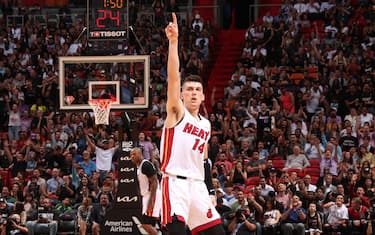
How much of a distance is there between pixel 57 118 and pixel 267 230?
315 inches

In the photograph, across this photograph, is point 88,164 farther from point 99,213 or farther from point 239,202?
point 239,202

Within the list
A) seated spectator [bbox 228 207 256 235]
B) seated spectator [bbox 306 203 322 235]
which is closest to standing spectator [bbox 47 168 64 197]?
seated spectator [bbox 228 207 256 235]

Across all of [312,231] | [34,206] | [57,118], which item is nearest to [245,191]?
[312,231]

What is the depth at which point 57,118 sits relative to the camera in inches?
953

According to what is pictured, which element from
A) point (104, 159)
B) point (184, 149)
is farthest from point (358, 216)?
point (184, 149)

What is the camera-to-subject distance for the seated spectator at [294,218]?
18.2 m

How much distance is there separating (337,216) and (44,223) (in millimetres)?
5908

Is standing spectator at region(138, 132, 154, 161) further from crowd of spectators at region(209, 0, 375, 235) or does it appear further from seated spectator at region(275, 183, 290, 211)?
seated spectator at region(275, 183, 290, 211)

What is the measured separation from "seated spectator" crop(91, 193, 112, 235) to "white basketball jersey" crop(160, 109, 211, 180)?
30.6ft

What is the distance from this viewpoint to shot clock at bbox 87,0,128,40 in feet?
61.8

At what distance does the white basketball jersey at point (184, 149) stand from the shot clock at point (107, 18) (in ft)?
30.9

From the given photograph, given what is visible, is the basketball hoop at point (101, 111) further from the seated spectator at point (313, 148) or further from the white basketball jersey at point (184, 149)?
the white basketball jersey at point (184, 149)

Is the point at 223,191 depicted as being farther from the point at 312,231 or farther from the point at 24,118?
the point at 24,118

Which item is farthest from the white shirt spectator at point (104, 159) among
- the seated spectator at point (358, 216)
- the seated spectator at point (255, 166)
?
the seated spectator at point (358, 216)
